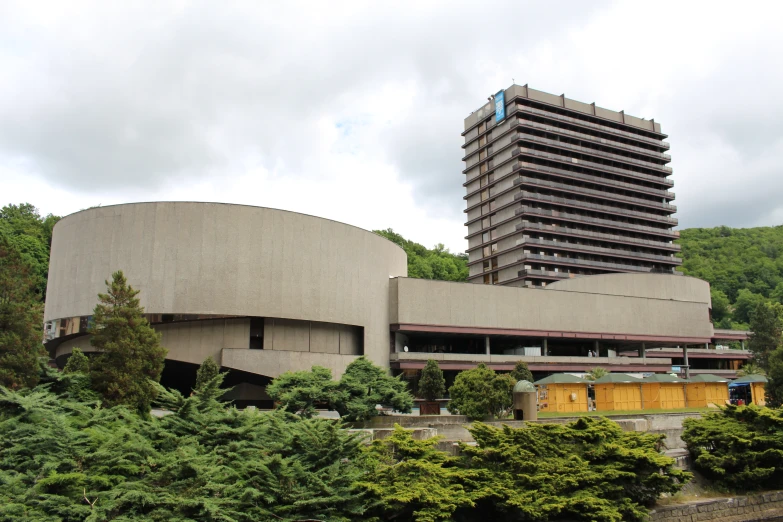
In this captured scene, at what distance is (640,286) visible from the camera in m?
77.9

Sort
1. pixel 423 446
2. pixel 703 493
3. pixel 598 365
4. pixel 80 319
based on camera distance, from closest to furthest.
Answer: pixel 423 446
pixel 703 493
pixel 80 319
pixel 598 365

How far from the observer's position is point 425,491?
650 inches

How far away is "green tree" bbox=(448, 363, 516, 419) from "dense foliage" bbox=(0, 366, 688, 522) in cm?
845

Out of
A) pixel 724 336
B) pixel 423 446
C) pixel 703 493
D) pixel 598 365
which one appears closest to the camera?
pixel 423 446

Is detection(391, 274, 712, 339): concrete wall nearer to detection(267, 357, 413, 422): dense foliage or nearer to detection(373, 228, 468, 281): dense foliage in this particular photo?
detection(267, 357, 413, 422): dense foliage

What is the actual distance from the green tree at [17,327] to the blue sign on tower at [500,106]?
87.2 meters

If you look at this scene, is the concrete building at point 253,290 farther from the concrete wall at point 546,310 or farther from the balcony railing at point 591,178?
the balcony railing at point 591,178

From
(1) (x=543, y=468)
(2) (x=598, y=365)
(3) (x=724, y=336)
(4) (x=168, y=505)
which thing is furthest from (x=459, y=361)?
(3) (x=724, y=336)

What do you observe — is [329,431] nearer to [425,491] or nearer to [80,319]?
[425,491]

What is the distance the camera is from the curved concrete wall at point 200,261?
142 feet

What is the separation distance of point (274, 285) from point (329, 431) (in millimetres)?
28915

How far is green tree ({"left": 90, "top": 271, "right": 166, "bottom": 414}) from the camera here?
84.9 feet

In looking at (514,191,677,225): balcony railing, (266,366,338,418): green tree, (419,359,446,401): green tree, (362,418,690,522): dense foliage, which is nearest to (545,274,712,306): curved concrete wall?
(514,191,677,225): balcony railing

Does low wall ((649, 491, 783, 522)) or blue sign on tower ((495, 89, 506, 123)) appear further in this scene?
blue sign on tower ((495, 89, 506, 123))
